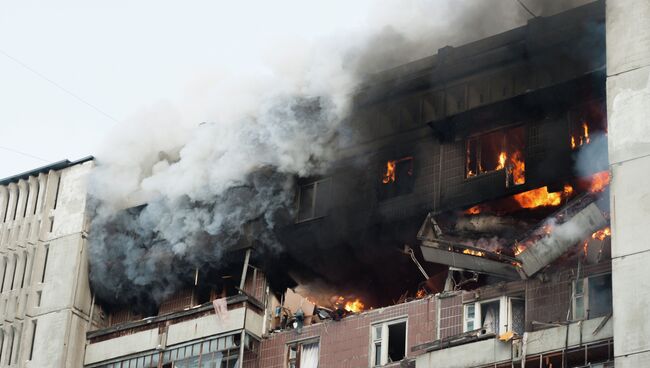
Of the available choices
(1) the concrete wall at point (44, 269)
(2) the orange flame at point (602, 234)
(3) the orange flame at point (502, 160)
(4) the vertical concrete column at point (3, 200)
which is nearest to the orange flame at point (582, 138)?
(3) the orange flame at point (502, 160)

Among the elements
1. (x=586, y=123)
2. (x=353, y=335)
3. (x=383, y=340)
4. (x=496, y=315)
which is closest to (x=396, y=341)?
(x=383, y=340)

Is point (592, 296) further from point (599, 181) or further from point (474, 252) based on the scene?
point (474, 252)

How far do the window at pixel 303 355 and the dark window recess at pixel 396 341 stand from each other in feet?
10.1

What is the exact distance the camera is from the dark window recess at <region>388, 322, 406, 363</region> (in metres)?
51.8

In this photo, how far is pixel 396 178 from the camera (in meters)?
55.2

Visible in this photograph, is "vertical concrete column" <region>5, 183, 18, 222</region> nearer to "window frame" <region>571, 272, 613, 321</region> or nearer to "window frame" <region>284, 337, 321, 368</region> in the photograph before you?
"window frame" <region>284, 337, 321, 368</region>

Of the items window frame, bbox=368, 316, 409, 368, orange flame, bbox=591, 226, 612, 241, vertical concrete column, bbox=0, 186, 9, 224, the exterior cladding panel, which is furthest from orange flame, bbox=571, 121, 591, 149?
vertical concrete column, bbox=0, 186, 9, 224

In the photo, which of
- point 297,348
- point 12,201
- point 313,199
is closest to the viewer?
point 297,348

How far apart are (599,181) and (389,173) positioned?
30.2 ft

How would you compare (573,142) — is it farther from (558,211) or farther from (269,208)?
(269,208)

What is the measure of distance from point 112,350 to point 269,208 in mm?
8874

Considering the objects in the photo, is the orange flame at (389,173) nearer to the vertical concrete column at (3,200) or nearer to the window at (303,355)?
the window at (303,355)

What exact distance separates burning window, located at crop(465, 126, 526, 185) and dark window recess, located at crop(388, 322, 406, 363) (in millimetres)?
6137

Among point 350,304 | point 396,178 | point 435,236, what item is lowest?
point 350,304
